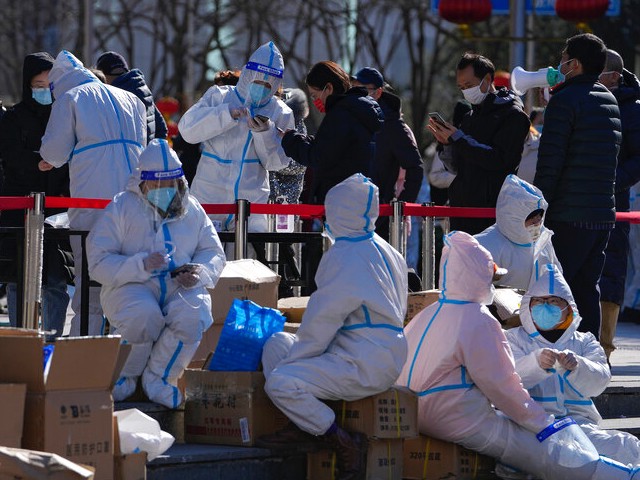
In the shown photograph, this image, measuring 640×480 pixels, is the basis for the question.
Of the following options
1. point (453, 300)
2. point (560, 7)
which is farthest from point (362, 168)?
point (560, 7)

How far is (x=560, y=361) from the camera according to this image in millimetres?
8367

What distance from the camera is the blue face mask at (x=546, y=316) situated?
859 centimetres

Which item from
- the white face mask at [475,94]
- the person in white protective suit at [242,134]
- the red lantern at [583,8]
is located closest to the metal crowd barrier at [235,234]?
the person in white protective suit at [242,134]

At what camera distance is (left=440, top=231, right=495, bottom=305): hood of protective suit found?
8.15m

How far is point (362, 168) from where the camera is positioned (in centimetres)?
984

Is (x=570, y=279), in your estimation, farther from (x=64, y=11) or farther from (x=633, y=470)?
(x=64, y=11)

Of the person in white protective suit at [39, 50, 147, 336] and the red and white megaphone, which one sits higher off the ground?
the red and white megaphone

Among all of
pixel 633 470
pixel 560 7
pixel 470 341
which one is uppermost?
pixel 560 7

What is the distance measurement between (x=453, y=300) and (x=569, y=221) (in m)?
1.91

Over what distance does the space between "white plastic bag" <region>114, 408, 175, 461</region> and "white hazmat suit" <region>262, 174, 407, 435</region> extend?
605 mm

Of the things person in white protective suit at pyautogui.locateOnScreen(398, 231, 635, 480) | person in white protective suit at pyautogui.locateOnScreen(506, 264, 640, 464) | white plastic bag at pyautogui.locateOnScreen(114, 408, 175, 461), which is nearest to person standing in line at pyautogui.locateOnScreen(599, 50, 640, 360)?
person in white protective suit at pyautogui.locateOnScreen(506, 264, 640, 464)

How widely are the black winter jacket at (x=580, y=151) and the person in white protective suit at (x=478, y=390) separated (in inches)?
68.9

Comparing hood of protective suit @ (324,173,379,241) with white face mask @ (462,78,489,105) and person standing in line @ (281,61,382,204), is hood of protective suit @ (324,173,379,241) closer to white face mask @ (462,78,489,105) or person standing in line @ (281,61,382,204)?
person standing in line @ (281,61,382,204)

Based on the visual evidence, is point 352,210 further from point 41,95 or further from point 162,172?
point 41,95
